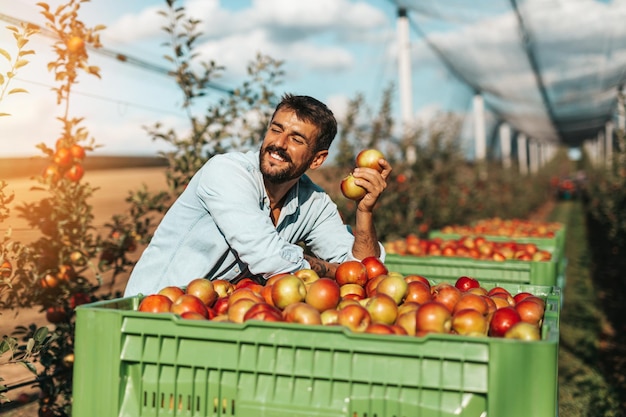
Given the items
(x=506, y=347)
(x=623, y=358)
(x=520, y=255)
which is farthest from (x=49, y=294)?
(x=623, y=358)

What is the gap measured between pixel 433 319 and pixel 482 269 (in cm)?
223

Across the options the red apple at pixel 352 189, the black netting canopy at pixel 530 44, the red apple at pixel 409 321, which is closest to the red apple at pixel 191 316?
the red apple at pixel 409 321

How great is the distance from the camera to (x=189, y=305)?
195 centimetres

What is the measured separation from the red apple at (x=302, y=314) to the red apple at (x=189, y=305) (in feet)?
0.85

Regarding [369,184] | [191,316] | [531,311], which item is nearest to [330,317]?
[191,316]

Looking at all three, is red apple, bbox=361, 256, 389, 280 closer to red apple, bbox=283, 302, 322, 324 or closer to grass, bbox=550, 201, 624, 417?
red apple, bbox=283, 302, 322, 324

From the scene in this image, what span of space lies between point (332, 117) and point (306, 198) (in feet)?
1.36

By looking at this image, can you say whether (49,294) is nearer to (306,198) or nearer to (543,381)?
(306,198)

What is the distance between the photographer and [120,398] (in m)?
1.71

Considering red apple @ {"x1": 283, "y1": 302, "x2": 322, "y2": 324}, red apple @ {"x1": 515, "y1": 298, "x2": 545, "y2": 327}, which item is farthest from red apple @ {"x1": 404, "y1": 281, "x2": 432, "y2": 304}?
red apple @ {"x1": 283, "y1": 302, "x2": 322, "y2": 324}

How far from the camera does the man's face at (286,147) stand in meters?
2.69

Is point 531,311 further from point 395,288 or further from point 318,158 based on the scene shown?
point 318,158

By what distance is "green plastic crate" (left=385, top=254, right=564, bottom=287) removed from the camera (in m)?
3.95

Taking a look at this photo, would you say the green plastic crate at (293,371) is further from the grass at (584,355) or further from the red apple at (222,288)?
the grass at (584,355)
